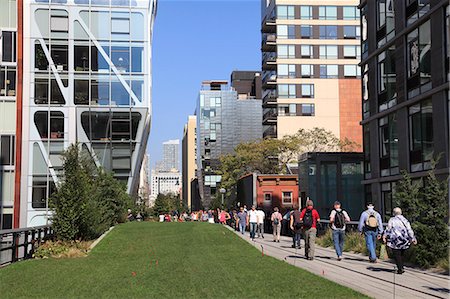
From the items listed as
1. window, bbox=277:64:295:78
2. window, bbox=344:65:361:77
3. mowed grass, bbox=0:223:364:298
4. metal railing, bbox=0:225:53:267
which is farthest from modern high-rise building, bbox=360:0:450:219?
window, bbox=344:65:361:77

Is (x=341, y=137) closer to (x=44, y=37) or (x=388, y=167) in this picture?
(x=44, y=37)

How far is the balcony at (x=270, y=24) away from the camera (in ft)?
277

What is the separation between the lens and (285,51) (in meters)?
83.6

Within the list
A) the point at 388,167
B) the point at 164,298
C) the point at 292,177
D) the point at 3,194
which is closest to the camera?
the point at 164,298

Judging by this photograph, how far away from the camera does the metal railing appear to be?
714 inches

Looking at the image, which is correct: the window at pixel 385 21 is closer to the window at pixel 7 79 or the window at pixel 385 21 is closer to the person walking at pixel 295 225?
the person walking at pixel 295 225

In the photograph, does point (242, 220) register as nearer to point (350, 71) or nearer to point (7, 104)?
point (7, 104)

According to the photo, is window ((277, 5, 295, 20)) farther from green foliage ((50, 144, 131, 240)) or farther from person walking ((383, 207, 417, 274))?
person walking ((383, 207, 417, 274))

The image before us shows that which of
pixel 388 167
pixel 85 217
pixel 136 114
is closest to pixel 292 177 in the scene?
pixel 388 167

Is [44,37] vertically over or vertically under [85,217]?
over

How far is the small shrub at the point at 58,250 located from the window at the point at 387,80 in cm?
1850

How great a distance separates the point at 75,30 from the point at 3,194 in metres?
14.8

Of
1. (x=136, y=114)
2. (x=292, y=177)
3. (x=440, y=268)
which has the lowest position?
(x=440, y=268)

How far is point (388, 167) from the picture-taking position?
34.1 m
